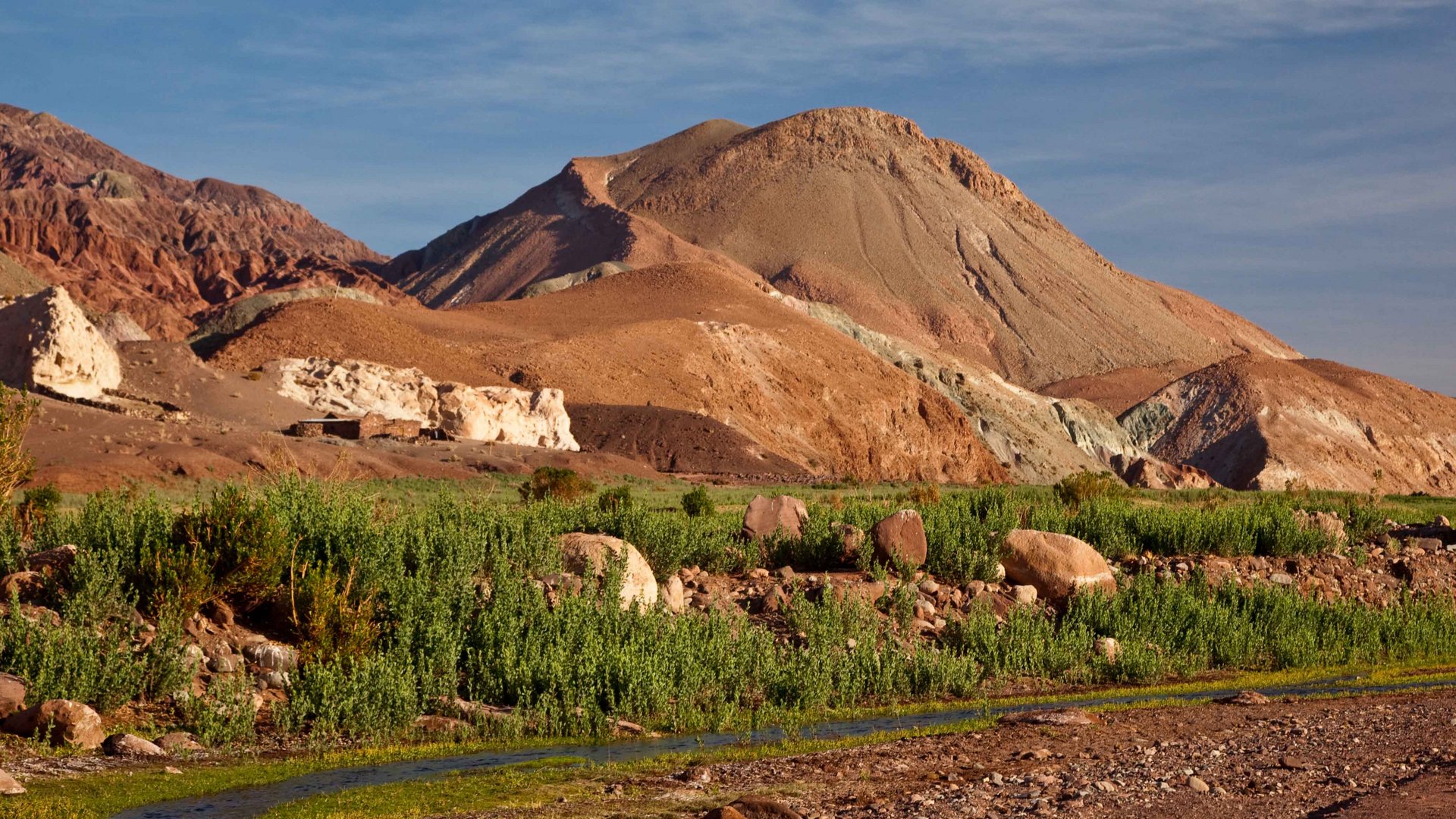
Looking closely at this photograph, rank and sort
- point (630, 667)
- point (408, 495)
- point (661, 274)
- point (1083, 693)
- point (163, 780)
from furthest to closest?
point (661, 274)
point (408, 495)
point (1083, 693)
point (630, 667)
point (163, 780)

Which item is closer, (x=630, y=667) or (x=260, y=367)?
(x=630, y=667)

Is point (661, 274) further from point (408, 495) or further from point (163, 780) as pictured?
point (163, 780)

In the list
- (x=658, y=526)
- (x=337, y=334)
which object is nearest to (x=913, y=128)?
(x=337, y=334)

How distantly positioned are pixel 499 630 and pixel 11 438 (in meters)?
6.28

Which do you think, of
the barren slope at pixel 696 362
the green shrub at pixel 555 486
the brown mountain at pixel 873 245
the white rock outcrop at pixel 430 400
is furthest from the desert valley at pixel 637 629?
the brown mountain at pixel 873 245

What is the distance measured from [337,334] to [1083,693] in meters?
59.1

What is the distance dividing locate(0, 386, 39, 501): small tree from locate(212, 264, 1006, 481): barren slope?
50.1 m

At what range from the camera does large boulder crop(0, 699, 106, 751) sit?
9953 millimetres

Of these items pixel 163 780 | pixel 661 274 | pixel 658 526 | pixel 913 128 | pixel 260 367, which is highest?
pixel 913 128

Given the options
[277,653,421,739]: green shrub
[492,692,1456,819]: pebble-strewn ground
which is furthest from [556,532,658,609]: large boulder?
[492,692,1456,819]: pebble-strewn ground

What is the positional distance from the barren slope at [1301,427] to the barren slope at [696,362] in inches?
1232

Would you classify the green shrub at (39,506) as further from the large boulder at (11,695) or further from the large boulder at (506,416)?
the large boulder at (506,416)

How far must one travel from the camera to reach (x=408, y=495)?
35.7m

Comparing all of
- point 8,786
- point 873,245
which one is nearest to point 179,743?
point 8,786
